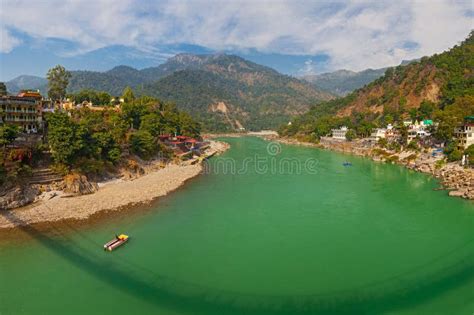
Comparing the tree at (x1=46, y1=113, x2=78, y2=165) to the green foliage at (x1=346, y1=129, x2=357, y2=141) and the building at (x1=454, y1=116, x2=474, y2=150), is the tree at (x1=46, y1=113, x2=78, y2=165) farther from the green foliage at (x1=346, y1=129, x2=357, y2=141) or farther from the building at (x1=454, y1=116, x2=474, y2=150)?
the green foliage at (x1=346, y1=129, x2=357, y2=141)

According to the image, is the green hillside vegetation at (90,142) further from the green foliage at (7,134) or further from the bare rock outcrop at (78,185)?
the bare rock outcrop at (78,185)

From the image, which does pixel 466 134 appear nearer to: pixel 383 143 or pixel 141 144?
pixel 383 143

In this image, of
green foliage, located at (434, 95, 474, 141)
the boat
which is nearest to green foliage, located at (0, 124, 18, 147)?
the boat

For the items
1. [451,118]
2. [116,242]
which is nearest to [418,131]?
[451,118]

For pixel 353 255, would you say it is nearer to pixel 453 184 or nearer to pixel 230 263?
pixel 230 263

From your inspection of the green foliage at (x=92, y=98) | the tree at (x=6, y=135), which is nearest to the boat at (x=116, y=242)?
the tree at (x=6, y=135)
